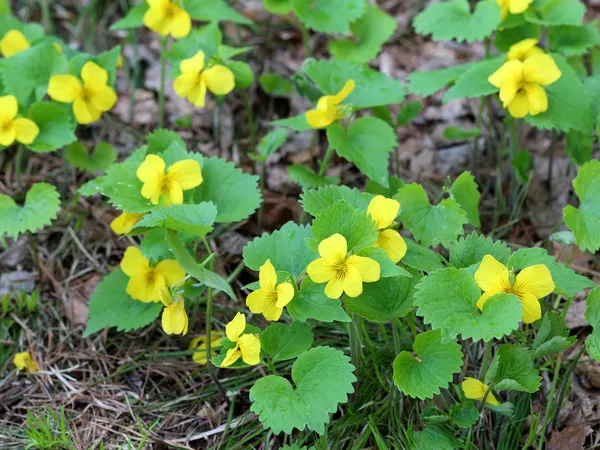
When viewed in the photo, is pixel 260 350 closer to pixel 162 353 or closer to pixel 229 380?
pixel 229 380

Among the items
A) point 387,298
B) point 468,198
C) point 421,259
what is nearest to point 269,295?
point 387,298

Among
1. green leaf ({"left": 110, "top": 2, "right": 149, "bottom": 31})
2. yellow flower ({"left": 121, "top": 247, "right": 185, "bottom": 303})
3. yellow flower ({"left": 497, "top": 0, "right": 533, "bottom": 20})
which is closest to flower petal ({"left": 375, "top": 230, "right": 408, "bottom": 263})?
yellow flower ({"left": 121, "top": 247, "right": 185, "bottom": 303})

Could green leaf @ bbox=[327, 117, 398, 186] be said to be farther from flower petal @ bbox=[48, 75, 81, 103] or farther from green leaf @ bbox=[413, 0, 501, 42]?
flower petal @ bbox=[48, 75, 81, 103]

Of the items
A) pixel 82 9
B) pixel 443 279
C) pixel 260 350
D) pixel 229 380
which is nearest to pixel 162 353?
pixel 229 380

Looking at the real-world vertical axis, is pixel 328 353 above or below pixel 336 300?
below

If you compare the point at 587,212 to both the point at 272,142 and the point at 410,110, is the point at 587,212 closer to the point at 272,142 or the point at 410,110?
the point at 410,110
